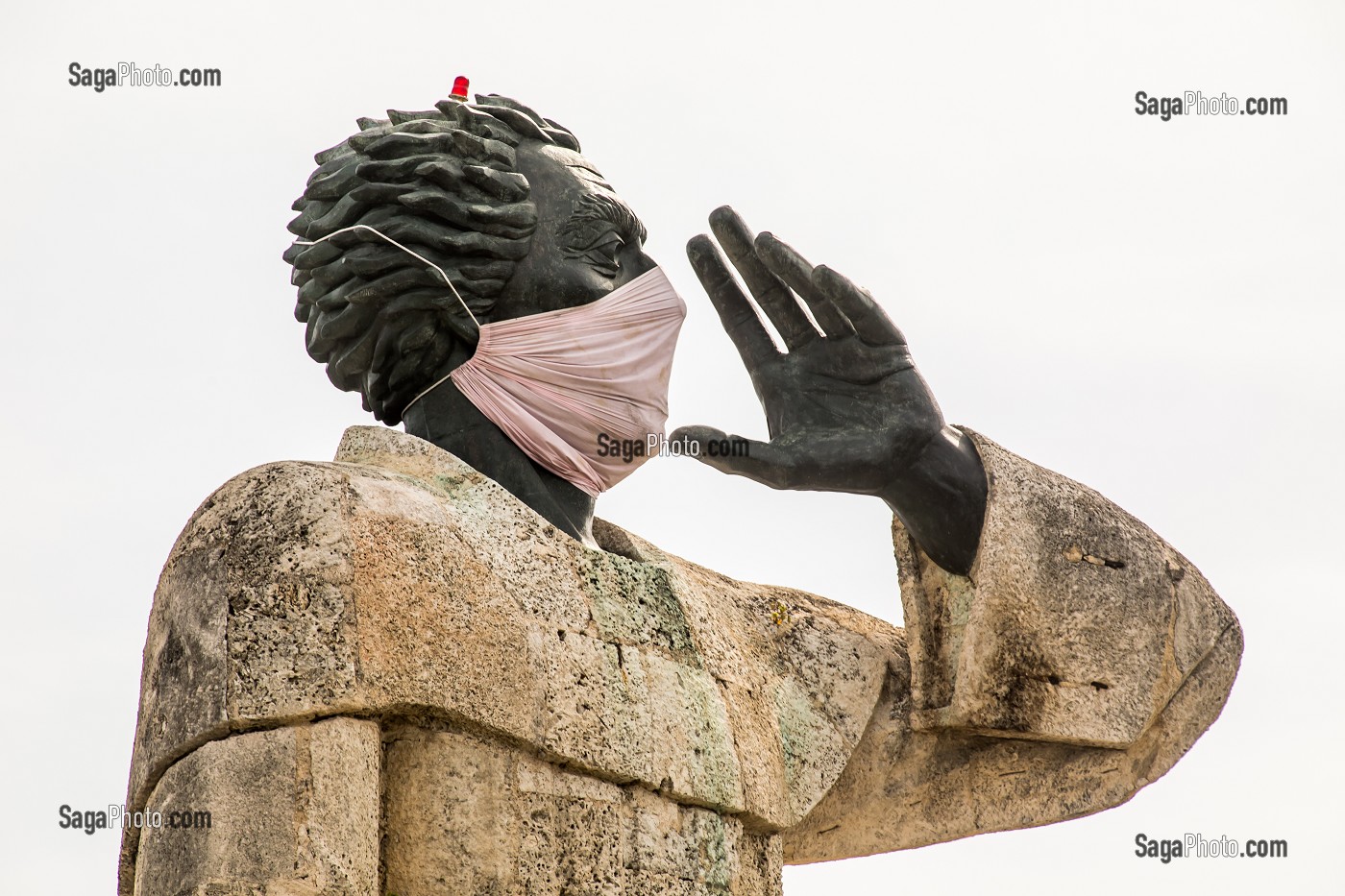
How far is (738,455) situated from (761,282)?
0.72 meters

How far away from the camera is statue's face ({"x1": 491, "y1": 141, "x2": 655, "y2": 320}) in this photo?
6859 millimetres

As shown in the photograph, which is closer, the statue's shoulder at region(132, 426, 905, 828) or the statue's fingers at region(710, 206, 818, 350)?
the statue's shoulder at region(132, 426, 905, 828)

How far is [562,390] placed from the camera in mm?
6844

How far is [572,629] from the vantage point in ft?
20.7

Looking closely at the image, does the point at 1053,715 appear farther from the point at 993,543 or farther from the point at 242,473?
the point at 242,473

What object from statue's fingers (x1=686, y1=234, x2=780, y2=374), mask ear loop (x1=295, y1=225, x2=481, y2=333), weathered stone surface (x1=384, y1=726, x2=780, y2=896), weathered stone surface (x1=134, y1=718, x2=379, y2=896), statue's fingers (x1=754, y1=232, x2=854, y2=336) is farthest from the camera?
statue's fingers (x1=686, y1=234, x2=780, y2=374)

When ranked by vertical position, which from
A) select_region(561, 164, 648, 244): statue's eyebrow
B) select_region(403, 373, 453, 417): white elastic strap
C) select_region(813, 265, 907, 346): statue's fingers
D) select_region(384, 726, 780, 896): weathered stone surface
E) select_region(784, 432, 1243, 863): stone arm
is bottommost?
select_region(384, 726, 780, 896): weathered stone surface

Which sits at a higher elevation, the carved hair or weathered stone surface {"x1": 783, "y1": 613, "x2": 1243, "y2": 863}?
the carved hair

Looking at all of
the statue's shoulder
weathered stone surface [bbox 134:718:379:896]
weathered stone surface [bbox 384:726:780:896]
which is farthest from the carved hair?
weathered stone surface [bbox 134:718:379:896]

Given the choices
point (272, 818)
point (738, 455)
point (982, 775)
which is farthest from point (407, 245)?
point (982, 775)

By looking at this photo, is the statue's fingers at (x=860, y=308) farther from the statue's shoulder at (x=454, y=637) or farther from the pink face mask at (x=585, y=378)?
the statue's shoulder at (x=454, y=637)

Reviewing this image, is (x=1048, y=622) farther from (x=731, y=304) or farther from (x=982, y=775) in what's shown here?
(x=731, y=304)

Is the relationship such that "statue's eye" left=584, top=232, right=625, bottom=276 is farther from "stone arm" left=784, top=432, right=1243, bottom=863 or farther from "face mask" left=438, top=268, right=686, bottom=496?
"stone arm" left=784, top=432, right=1243, bottom=863

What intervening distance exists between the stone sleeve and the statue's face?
138 cm
